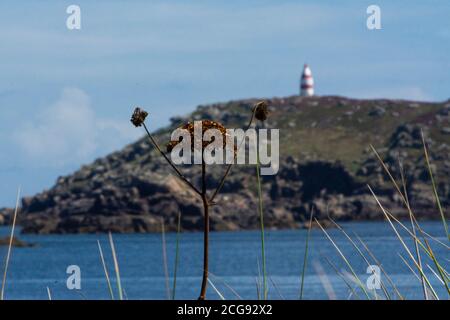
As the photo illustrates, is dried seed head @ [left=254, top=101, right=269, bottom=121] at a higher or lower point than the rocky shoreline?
higher

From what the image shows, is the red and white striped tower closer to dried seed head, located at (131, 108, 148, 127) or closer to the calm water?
the calm water

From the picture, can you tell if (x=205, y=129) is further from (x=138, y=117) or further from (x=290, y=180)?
(x=290, y=180)

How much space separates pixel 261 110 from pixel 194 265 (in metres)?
84.6

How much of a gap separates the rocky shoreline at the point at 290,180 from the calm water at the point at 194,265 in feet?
10.7

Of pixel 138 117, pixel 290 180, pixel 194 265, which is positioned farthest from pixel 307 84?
pixel 138 117

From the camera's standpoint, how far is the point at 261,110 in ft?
9.23

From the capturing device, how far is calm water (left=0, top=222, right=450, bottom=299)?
5606 centimetres

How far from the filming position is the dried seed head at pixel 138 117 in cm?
291

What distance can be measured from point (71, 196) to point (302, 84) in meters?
42.9

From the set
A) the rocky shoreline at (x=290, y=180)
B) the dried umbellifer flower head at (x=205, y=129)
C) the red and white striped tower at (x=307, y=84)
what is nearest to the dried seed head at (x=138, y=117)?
the dried umbellifer flower head at (x=205, y=129)

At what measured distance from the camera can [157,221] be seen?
151875 millimetres

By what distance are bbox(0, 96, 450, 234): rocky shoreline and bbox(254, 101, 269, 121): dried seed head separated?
467ft

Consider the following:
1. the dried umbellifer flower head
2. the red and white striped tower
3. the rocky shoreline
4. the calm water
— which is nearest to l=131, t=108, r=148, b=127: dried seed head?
the dried umbellifer flower head
